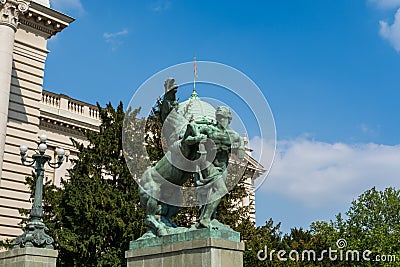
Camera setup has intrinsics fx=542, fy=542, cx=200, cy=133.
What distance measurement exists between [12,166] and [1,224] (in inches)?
122

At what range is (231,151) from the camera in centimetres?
1234

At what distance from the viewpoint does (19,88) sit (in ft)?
96.9

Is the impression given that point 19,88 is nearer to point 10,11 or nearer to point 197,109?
point 10,11

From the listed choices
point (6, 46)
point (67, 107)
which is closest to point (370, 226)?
point (67, 107)

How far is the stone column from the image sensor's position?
2494 cm

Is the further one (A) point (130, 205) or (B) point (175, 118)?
(A) point (130, 205)

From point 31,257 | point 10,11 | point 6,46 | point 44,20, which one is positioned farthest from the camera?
point 44,20

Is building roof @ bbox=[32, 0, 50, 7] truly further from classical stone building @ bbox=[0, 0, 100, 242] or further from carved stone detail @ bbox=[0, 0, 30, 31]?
carved stone detail @ bbox=[0, 0, 30, 31]

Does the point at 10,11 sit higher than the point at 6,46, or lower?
higher

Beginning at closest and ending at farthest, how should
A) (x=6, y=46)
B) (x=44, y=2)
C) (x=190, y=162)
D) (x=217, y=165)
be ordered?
(x=217, y=165), (x=190, y=162), (x=6, y=46), (x=44, y=2)

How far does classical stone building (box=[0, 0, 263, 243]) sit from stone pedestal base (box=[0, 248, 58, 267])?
230 inches

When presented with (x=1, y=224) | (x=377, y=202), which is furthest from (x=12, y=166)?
(x=377, y=202)

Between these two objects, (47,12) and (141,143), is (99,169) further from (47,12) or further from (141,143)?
(47,12)

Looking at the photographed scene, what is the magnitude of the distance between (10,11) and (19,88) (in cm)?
467
